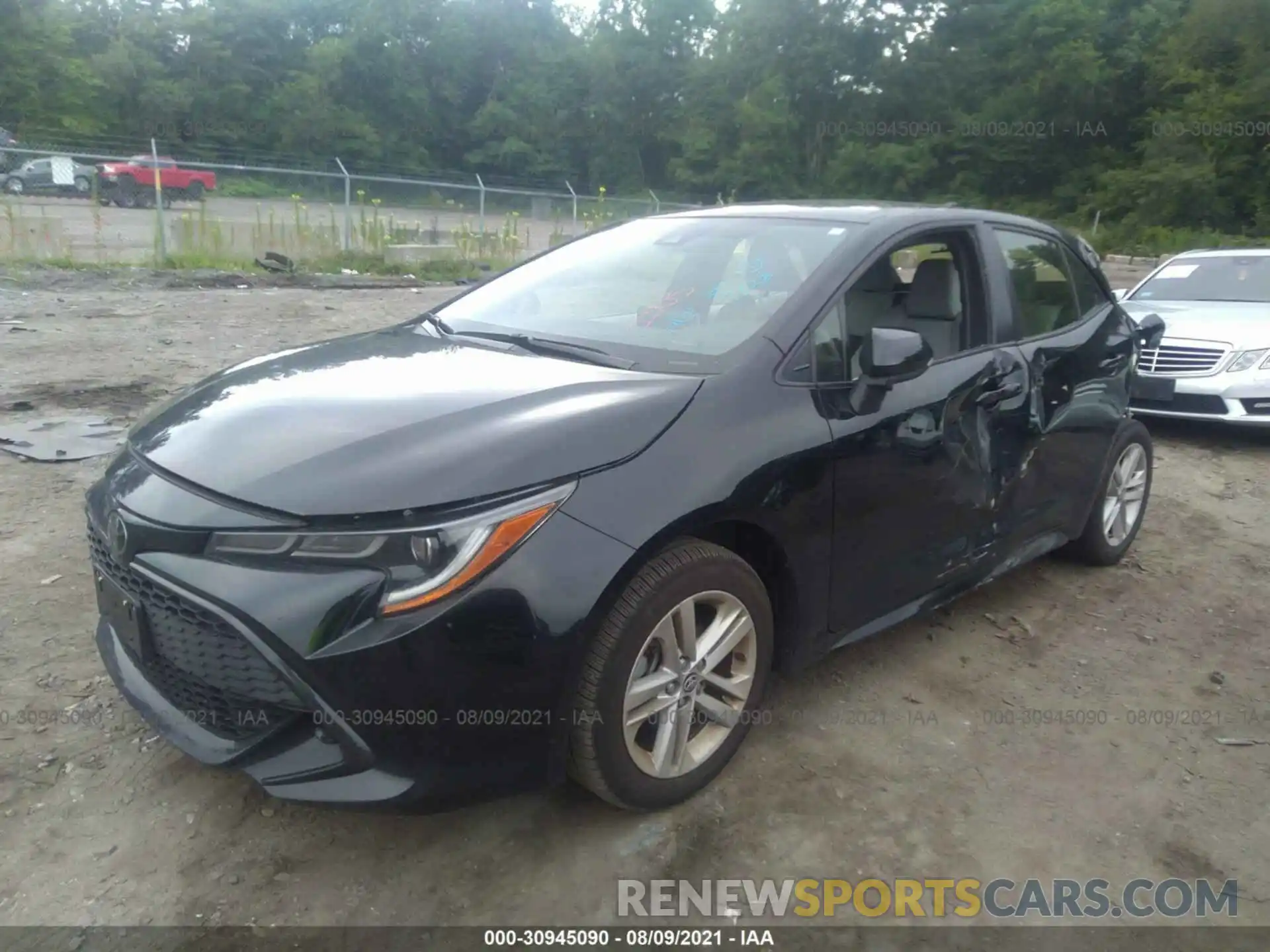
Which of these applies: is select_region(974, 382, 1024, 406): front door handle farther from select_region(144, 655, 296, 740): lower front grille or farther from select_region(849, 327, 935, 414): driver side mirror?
select_region(144, 655, 296, 740): lower front grille

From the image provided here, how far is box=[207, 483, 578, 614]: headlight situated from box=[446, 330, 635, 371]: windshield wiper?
2.75 ft

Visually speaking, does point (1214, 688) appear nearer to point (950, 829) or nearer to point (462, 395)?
point (950, 829)

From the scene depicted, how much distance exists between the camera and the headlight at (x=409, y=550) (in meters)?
2.07

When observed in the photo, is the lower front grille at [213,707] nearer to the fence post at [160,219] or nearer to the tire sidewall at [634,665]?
the tire sidewall at [634,665]

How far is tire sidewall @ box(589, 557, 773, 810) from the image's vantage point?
2314mm

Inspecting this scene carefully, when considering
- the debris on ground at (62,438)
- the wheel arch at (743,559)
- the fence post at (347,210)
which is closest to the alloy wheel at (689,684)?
the wheel arch at (743,559)

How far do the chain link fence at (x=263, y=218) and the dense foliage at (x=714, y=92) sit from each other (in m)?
25.4

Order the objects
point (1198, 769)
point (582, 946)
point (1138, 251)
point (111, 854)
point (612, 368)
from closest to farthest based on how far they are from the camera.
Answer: point (582, 946) → point (111, 854) → point (612, 368) → point (1198, 769) → point (1138, 251)

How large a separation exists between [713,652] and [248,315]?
9.03 metres

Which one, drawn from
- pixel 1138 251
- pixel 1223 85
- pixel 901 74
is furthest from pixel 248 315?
pixel 901 74

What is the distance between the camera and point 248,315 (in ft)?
33.6

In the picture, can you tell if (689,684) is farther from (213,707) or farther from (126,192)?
(126,192)
